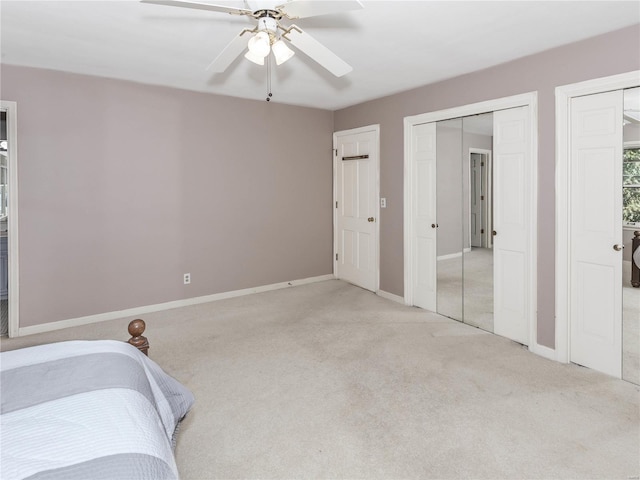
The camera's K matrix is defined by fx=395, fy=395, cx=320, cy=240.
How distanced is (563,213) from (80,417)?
3160 millimetres

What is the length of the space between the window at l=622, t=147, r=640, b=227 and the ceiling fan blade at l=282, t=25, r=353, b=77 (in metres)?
1.97

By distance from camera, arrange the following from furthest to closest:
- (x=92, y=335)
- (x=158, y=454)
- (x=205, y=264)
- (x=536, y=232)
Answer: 1. (x=205, y=264)
2. (x=92, y=335)
3. (x=536, y=232)
4. (x=158, y=454)

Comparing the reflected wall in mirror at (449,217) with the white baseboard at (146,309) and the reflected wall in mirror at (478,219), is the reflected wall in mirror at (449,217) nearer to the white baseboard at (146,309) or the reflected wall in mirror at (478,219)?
the reflected wall in mirror at (478,219)

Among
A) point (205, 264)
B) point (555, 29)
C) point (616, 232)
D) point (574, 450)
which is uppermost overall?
point (555, 29)

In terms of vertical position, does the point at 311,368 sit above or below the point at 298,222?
below

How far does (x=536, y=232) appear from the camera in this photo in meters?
3.12

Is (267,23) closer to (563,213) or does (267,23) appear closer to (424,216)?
(563,213)

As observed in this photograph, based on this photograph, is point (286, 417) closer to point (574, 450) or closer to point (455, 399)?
point (455, 399)

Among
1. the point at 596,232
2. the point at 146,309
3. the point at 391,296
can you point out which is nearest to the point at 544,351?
the point at 596,232

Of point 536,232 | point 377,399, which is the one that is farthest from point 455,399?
point 536,232

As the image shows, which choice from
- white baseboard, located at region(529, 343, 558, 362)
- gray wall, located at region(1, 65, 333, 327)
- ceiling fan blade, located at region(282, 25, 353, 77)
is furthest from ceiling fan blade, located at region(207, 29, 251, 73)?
white baseboard, located at region(529, 343, 558, 362)

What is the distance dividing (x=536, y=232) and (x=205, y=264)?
11.0ft

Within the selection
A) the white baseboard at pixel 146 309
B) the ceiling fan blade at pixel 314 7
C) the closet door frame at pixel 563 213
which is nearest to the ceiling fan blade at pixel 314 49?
the ceiling fan blade at pixel 314 7

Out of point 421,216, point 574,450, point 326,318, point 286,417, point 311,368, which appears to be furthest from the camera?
point 421,216
